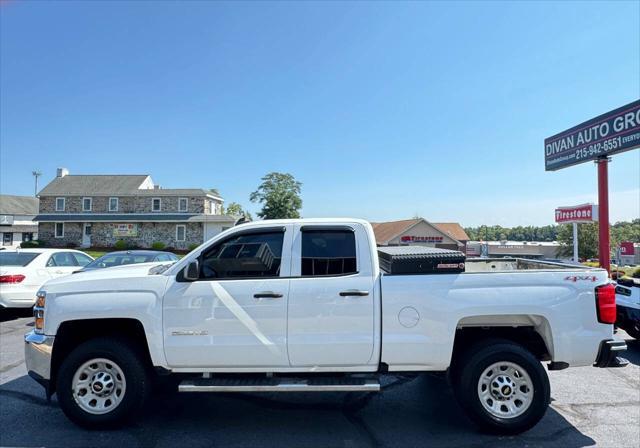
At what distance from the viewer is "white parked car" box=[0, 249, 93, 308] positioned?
310 inches

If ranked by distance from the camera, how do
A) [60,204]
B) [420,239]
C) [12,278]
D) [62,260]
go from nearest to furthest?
[12,278], [62,260], [60,204], [420,239]

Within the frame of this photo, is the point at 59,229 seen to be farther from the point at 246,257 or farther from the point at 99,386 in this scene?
the point at 246,257

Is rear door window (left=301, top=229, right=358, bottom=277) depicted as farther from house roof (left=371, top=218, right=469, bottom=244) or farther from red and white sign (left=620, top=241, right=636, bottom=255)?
house roof (left=371, top=218, right=469, bottom=244)

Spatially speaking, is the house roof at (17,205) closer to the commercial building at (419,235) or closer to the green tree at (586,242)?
the commercial building at (419,235)

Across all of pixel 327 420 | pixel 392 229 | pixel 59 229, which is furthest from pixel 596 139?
pixel 59 229

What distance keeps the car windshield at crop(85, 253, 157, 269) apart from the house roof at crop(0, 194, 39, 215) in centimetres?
6031

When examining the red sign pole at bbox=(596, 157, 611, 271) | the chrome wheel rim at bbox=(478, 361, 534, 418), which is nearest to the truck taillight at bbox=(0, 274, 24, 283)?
the chrome wheel rim at bbox=(478, 361, 534, 418)

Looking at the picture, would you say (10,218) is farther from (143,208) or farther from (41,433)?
(41,433)

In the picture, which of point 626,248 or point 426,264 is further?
point 626,248

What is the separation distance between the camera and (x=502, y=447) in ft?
11.2

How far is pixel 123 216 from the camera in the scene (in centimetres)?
3772

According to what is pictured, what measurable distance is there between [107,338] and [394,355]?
2812mm

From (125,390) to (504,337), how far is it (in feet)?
12.5

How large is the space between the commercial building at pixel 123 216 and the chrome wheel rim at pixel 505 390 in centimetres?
3523
